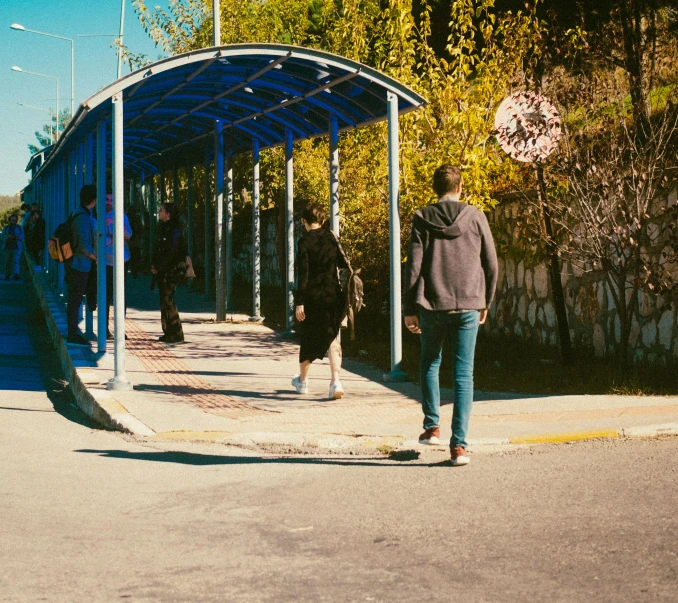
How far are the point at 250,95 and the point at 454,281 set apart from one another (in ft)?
24.5

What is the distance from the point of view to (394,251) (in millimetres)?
11172

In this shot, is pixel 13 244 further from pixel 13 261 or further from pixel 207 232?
pixel 207 232

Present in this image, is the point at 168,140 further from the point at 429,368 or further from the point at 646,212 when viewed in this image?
the point at 429,368

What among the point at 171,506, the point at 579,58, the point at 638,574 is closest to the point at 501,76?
the point at 579,58

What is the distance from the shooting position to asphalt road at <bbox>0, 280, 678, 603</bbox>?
4699mm

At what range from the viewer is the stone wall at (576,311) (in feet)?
38.7

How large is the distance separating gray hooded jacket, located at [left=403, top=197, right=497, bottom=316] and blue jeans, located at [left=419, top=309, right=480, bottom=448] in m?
0.10

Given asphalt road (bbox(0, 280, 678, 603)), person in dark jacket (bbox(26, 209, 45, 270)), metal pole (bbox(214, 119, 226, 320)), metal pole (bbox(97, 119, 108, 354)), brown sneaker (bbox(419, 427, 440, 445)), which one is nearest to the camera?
asphalt road (bbox(0, 280, 678, 603))

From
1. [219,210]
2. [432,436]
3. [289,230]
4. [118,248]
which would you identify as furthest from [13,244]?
[432,436]

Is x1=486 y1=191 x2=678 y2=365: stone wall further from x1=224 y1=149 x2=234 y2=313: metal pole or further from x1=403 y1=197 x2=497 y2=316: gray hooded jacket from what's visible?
x1=403 y1=197 x2=497 y2=316: gray hooded jacket

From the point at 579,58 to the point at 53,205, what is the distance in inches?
644

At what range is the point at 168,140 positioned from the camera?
20.5 metres

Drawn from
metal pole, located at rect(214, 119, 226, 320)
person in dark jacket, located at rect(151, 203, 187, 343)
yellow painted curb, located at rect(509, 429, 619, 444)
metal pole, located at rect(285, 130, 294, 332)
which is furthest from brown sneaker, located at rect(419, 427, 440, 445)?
metal pole, located at rect(214, 119, 226, 320)

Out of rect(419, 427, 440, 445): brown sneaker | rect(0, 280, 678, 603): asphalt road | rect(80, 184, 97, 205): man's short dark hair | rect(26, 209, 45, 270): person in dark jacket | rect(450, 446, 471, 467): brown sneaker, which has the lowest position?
rect(0, 280, 678, 603): asphalt road
